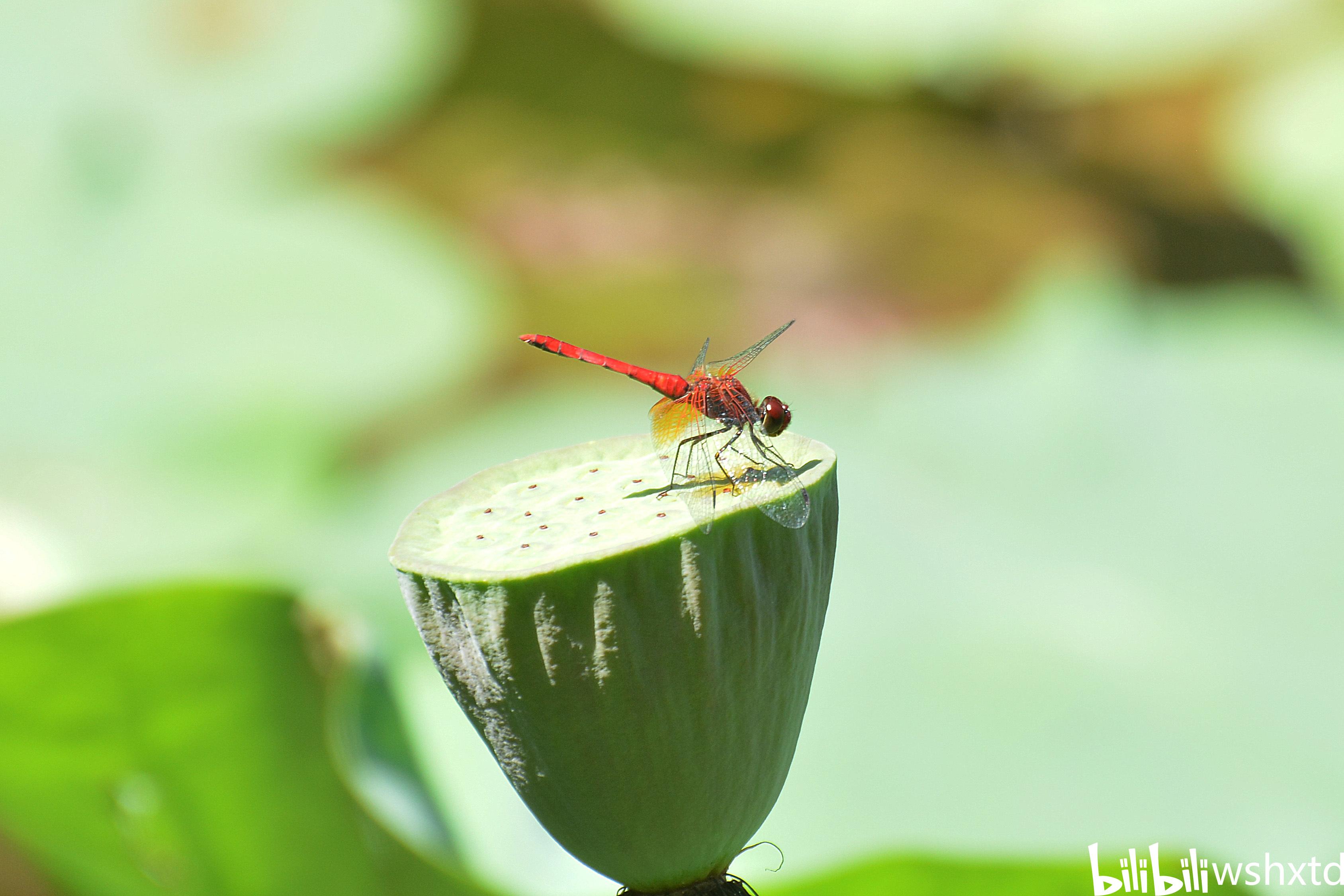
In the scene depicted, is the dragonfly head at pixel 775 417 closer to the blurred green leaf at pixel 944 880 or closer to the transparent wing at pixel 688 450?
the transparent wing at pixel 688 450

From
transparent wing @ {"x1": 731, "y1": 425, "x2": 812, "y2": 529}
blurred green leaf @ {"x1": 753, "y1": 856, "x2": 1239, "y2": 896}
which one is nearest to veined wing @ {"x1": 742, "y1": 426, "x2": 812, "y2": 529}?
transparent wing @ {"x1": 731, "y1": 425, "x2": 812, "y2": 529}

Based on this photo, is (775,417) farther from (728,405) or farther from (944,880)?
(944,880)

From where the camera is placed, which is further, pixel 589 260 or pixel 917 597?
pixel 589 260

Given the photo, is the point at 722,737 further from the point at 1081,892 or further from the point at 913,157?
the point at 913,157

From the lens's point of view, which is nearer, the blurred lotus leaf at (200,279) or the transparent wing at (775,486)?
the transparent wing at (775,486)

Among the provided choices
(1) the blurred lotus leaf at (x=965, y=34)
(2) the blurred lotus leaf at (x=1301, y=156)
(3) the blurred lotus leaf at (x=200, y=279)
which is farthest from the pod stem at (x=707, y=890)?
(1) the blurred lotus leaf at (x=965, y=34)

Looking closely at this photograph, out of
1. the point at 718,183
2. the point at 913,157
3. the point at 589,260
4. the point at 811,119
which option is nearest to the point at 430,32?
the point at 589,260

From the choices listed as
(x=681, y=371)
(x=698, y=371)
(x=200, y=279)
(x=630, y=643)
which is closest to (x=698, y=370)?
(x=698, y=371)

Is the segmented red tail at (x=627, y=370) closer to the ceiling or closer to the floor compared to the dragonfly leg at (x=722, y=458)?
closer to the ceiling
